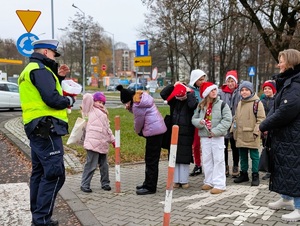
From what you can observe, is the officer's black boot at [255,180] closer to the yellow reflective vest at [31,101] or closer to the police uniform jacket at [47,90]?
the police uniform jacket at [47,90]

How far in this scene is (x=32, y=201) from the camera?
4305 millimetres

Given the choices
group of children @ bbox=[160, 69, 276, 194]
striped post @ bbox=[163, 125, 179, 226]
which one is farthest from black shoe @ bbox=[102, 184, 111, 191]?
striped post @ bbox=[163, 125, 179, 226]

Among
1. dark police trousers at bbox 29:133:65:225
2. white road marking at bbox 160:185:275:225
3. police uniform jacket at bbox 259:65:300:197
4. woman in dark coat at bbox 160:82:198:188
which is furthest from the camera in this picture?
woman in dark coat at bbox 160:82:198:188

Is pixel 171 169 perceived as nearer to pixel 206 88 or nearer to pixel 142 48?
pixel 206 88

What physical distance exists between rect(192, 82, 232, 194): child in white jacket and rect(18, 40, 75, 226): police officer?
222 cm

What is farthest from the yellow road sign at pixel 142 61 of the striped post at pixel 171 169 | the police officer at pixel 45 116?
the striped post at pixel 171 169

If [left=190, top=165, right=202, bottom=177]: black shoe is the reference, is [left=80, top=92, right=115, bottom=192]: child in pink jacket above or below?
above

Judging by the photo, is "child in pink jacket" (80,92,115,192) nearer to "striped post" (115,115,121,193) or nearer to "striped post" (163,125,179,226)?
"striped post" (115,115,121,193)

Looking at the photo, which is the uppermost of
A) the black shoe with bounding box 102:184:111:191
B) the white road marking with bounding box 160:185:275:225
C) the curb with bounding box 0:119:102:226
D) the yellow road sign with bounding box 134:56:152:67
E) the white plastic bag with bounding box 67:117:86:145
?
the yellow road sign with bounding box 134:56:152:67

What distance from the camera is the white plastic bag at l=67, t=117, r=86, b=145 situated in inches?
219

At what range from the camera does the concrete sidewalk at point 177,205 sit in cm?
445

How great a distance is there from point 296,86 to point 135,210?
97.3 inches

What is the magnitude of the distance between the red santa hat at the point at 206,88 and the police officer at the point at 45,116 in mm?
2191

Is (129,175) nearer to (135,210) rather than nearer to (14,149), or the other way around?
(135,210)
